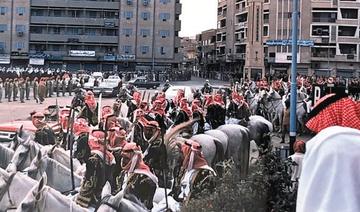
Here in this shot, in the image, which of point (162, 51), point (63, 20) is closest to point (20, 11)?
point (63, 20)

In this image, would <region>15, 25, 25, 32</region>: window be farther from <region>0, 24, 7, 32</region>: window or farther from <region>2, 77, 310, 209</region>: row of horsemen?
<region>2, 77, 310, 209</region>: row of horsemen

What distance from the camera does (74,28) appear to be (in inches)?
771

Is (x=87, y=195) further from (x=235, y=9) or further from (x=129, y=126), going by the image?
(x=235, y=9)


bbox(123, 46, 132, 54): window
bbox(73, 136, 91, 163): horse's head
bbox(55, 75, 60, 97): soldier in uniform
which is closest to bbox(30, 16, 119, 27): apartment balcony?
bbox(55, 75, 60, 97): soldier in uniform

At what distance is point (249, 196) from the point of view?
4.41 metres

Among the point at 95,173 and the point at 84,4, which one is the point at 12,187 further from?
the point at 84,4

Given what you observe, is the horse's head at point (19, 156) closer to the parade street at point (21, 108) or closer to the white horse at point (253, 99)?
the parade street at point (21, 108)

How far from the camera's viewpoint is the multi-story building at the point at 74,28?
8297 millimetres

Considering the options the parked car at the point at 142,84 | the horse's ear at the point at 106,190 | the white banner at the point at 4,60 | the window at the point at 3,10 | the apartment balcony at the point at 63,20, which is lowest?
the horse's ear at the point at 106,190

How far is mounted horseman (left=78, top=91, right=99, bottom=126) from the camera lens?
5.95m

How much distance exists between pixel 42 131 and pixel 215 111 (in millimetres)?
2771

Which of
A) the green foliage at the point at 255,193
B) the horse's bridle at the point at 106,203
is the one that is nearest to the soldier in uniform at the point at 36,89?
the horse's bridle at the point at 106,203

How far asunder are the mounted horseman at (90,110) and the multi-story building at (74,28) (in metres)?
1.53

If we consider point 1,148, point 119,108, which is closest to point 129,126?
point 119,108
